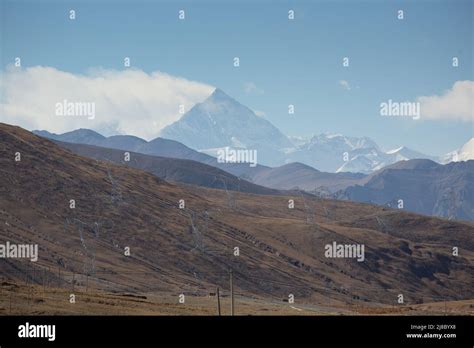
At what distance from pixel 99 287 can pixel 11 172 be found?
3036 inches

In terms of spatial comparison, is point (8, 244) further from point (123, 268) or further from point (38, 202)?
point (38, 202)

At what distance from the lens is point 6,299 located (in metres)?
66.7

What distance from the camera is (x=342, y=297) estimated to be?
190 metres

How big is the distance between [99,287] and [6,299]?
228 feet

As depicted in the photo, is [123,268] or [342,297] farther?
[342,297]

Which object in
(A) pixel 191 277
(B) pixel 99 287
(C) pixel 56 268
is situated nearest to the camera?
(B) pixel 99 287
